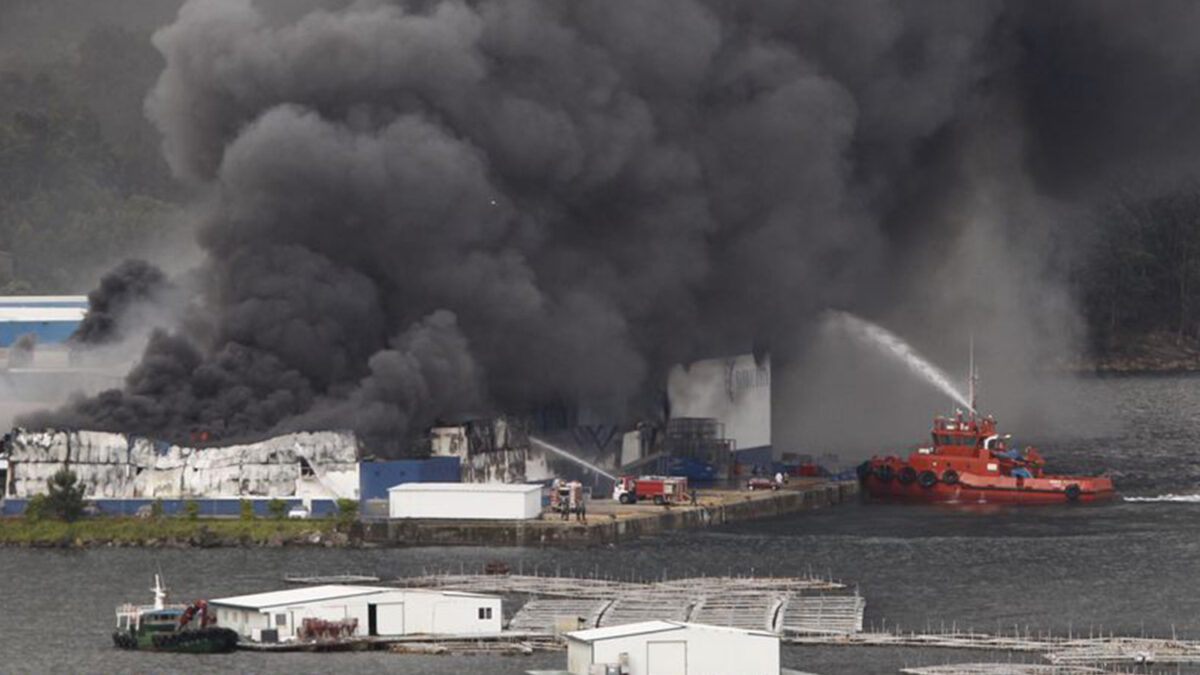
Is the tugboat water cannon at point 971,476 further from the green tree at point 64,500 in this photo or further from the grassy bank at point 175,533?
the green tree at point 64,500

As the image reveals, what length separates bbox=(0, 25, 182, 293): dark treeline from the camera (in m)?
163

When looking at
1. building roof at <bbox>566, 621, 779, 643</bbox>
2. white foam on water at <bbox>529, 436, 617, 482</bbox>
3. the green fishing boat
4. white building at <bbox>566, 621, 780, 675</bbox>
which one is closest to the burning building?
white foam on water at <bbox>529, 436, 617, 482</bbox>

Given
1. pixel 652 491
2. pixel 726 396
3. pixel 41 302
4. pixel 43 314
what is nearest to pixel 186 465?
pixel 652 491

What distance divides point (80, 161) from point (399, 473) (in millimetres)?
94368

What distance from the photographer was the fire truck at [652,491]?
283 feet

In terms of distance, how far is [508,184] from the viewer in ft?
306

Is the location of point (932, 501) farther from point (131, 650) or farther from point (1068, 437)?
point (131, 650)

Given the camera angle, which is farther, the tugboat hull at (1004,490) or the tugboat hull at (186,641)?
the tugboat hull at (1004,490)

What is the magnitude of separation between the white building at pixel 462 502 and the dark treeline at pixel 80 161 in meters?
80.2

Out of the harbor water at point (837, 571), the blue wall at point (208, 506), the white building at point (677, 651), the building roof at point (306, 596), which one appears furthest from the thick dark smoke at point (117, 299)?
the white building at point (677, 651)

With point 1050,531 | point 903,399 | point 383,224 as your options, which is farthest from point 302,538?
point 903,399

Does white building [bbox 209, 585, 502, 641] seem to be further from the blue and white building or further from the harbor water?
the blue and white building

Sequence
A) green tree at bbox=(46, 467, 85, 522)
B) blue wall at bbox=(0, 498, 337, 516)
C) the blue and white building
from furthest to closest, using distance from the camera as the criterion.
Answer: the blue and white building, blue wall at bbox=(0, 498, 337, 516), green tree at bbox=(46, 467, 85, 522)

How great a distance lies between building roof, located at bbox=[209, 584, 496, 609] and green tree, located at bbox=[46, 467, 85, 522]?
17024 mm
